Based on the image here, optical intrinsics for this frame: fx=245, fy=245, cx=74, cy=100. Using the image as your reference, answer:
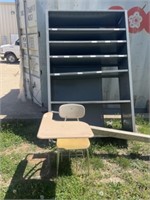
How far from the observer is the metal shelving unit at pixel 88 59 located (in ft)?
13.0

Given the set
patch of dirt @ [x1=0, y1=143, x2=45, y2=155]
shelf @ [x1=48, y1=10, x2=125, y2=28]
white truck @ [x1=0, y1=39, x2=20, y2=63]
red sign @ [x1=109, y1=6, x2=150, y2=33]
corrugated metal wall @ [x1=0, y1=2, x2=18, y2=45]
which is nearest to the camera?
patch of dirt @ [x1=0, y1=143, x2=45, y2=155]

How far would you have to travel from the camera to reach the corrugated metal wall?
17.9 m

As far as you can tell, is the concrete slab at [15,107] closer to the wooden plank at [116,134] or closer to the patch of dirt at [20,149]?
the patch of dirt at [20,149]

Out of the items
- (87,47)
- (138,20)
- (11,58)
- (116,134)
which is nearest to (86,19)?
(87,47)

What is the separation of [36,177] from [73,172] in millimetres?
468

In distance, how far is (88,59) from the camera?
4.14 m

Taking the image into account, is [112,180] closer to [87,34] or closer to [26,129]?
[26,129]

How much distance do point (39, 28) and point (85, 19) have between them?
1.01m

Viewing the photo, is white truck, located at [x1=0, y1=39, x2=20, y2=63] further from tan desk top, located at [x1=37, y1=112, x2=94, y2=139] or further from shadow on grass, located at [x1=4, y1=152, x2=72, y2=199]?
tan desk top, located at [x1=37, y1=112, x2=94, y2=139]

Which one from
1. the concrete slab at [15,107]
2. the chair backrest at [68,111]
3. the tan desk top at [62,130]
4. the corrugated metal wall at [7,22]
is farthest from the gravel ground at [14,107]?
the corrugated metal wall at [7,22]

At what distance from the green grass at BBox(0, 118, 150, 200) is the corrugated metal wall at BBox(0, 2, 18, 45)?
52.2ft

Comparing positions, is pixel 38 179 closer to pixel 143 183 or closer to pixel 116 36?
pixel 143 183

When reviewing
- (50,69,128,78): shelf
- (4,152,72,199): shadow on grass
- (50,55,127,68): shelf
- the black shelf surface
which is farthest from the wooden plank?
the black shelf surface

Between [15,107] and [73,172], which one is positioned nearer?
[73,172]
